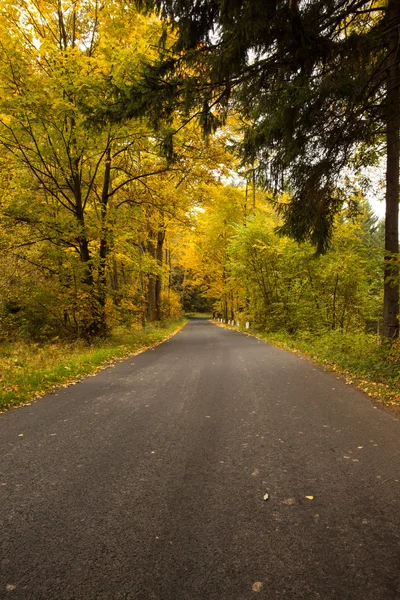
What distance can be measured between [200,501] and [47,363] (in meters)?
6.58

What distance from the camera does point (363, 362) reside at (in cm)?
734

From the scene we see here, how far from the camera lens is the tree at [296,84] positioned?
14.0 feet

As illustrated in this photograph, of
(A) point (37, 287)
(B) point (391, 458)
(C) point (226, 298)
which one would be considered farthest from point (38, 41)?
(C) point (226, 298)

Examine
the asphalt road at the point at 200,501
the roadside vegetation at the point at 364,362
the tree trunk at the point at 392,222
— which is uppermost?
the tree trunk at the point at 392,222

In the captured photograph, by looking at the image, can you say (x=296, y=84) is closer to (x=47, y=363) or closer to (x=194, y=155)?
(x=194, y=155)

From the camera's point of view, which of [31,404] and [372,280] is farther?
[372,280]

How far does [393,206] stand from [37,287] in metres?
10.6

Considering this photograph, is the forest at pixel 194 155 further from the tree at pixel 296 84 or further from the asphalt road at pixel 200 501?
the asphalt road at pixel 200 501

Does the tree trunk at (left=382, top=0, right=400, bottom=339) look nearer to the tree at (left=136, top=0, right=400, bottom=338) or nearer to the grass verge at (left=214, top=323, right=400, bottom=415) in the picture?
the tree at (left=136, top=0, right=400, bottom=338)

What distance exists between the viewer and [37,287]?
36.3 feet

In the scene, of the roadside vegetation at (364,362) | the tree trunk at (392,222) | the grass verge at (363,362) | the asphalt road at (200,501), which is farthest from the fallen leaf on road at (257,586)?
the tree trunk at (392,222)

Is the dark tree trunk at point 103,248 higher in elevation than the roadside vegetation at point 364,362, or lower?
higher

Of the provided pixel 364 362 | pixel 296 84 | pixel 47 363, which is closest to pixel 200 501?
pixel 296 84

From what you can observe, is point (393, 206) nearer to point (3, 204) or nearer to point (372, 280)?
point (372, 280)
